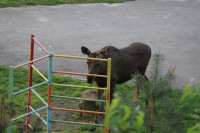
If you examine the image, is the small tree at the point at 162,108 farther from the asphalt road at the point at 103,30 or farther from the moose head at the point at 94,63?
the asphalt road at the point at 103,30

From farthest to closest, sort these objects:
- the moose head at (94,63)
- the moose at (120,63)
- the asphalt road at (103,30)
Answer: the asphalt road at (103,30), the moose at (120,63), the moose head at (94,63)

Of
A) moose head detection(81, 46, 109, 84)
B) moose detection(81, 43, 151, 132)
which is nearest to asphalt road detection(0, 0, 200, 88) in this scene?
moose detection(81, 43, 151, 132)

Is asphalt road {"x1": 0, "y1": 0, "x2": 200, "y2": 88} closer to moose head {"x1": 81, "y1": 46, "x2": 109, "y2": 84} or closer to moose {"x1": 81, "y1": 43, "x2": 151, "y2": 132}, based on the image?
moose {"x1": 81, "y1": 43, "x2": 151, "y2": 132}

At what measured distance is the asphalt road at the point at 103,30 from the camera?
13.7 metres

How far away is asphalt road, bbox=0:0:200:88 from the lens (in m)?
13.7

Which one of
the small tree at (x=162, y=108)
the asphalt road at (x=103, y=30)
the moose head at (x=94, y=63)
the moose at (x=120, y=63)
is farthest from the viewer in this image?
the asphalt road at (x=103, y=30)

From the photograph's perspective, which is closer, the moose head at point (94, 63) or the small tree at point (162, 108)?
the small tree at point (162, 108)

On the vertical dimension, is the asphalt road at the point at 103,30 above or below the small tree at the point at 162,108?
above

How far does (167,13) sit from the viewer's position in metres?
18.8

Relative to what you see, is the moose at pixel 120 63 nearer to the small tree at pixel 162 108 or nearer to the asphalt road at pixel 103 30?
the asphalt road at pixel 103 30

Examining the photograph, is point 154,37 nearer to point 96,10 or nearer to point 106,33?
point 106,33

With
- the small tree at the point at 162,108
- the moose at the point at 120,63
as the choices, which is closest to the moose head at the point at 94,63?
the moose at the point at 120,63

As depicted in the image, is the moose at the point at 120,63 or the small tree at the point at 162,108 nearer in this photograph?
the small tree at the point at 162,108

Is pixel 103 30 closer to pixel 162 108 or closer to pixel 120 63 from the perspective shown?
pixel 120 63
